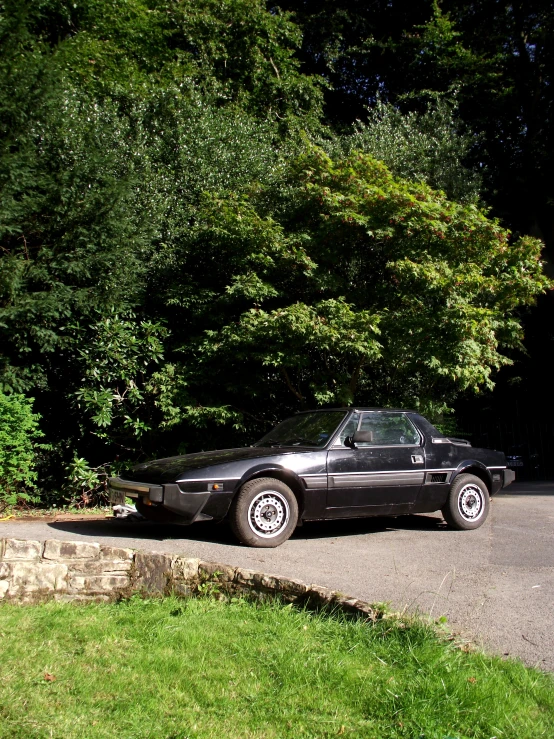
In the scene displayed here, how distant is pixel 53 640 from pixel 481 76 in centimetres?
1965

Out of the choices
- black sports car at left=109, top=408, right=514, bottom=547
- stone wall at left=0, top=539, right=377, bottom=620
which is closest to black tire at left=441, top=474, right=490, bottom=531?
black sports car at left=109, top=408, right=514, bottom=547

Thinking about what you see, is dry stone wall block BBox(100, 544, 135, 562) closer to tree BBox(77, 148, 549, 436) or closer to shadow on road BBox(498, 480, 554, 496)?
tree BBox(77, 148, 549, 436)

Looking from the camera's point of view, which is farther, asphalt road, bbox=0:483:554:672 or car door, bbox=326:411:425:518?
car door, bbox=326:411:425:518

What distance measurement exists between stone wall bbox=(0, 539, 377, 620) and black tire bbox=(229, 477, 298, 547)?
1.70 meters

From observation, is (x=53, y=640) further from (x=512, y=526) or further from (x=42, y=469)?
(x=42, y=469)

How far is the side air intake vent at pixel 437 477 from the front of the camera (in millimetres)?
7637

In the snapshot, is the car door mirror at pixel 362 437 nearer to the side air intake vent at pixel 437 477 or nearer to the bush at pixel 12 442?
the side air intake vent at pixel 437 477

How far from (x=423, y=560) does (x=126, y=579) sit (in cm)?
283

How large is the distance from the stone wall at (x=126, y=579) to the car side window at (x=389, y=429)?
320cm

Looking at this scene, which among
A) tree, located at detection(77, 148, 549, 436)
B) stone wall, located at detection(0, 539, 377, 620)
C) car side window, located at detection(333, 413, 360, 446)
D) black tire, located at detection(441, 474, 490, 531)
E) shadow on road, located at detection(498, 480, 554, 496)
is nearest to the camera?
stone wall, located at detection(0, 539, 377, 620)

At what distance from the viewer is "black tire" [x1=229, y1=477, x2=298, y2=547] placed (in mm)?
6410

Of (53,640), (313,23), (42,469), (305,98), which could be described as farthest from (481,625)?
(313,23)

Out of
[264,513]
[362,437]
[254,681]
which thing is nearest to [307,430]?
[362,437]

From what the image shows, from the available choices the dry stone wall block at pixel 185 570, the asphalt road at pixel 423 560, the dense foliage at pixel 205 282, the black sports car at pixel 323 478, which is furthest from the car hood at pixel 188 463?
the dense foliage at pixel 205 282
